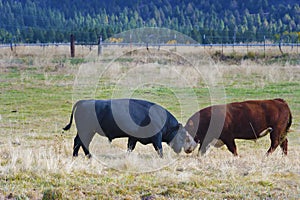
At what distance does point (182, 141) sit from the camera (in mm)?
11930

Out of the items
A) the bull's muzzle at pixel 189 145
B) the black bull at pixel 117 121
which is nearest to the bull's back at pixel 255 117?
the bull's muzzle at pixel 189 145

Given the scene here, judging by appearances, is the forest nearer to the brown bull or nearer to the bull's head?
the brown bull

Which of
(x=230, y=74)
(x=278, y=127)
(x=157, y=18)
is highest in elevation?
(x=278, y=127)

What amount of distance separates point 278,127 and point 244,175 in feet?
12.2

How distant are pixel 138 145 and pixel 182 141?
2.18 metres

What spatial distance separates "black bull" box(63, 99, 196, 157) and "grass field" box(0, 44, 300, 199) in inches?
14.2

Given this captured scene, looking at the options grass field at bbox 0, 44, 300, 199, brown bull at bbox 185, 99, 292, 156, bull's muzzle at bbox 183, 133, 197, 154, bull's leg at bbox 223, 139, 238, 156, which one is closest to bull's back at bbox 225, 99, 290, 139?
brown bull at bbox 185, 99, 292, 156

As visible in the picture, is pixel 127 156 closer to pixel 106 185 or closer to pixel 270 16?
pixel 106 185

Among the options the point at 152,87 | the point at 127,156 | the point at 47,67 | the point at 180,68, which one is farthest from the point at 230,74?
the point at 127,156

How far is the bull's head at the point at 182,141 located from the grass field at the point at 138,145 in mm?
214

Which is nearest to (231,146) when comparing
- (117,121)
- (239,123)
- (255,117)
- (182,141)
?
(239,123)

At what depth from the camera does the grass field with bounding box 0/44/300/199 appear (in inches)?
322

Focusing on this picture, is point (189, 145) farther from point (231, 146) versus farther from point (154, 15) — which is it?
point (154, 15)

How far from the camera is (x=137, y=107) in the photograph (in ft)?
37.8
